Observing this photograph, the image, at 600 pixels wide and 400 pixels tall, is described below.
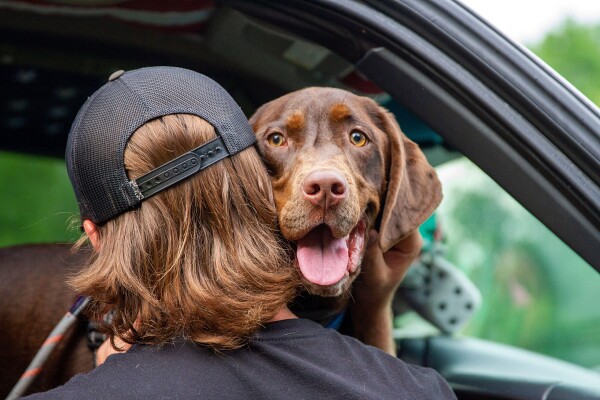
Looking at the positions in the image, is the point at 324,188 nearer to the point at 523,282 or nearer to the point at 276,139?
the point at 276,139

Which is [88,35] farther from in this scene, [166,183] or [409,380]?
[409,380]

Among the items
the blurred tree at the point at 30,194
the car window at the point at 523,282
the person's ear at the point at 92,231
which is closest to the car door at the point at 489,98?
the person's ear at the point at 92,231

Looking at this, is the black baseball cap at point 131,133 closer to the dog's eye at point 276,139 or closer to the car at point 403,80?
the car at point 403,80

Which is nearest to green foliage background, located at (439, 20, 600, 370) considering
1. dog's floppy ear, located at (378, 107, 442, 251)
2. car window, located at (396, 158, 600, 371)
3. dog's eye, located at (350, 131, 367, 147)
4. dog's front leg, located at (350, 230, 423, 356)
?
car window, located at (396, 158, 600, 371)

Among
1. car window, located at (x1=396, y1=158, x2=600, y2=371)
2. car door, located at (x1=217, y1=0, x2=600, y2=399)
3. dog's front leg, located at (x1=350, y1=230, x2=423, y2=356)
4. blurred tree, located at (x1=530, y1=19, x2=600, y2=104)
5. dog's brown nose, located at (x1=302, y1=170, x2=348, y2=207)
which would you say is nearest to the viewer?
car door, located at (x1=217, y1=0, x2=600, y2=399)

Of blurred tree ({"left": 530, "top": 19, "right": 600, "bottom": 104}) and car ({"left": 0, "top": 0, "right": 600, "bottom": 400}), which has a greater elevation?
blurred tree ({"left": 530, "top": 19, "right": 600, "bottom": 104})

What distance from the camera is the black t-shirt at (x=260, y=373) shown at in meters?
1.61

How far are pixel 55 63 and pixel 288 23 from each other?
1.37 metres

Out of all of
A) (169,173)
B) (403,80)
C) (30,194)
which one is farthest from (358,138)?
(30,194)

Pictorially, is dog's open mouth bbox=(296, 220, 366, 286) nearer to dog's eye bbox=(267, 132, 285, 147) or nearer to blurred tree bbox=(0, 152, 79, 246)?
dog's eye bbox=(267, 132, 285, 147)

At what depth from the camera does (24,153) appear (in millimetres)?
3787

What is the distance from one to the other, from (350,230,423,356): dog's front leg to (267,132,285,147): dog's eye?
48cm

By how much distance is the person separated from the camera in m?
1.68

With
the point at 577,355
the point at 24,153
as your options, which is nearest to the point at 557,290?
the point at 577,355
